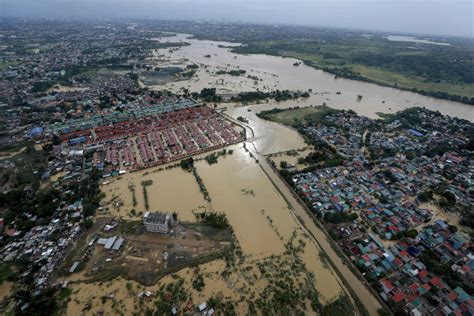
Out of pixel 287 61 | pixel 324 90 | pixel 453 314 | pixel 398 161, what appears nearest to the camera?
pixel 453 314

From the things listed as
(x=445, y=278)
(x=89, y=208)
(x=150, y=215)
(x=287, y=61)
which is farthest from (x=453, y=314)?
(x=287, y=61)

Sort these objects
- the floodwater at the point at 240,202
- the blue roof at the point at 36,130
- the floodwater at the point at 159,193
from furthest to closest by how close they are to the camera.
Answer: the blue roof at the point at 36,130, the floodwater at the point at 159,193, the floodwater at the point at 240,202

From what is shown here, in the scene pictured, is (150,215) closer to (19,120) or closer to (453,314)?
(453,314)

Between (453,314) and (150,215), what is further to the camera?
(150,215)

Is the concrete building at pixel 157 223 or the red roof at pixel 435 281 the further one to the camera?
the concrete building at pixel 157 223

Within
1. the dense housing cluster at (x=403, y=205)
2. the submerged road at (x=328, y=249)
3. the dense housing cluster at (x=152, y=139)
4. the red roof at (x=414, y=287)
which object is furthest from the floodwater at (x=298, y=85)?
the red roof at (x=414, y=287)

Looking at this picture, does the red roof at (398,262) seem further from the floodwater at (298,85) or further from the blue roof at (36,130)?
the blue roof at (36,130)
